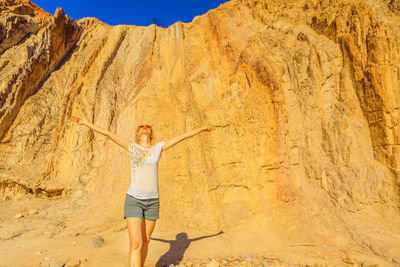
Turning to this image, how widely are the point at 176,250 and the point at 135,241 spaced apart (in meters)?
2.09

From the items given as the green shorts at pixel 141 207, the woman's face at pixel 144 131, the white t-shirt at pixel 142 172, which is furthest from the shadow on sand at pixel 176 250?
the woman's face at pixel 144 131

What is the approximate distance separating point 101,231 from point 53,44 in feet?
25.1

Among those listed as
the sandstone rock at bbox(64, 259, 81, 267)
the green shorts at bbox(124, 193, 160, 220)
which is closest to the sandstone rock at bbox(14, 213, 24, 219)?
the sandstone rock at bbox(64, 259, 81, 267)

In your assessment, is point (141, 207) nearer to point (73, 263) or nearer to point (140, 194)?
point (140, 194)

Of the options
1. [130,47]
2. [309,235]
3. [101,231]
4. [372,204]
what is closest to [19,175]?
[101,231]

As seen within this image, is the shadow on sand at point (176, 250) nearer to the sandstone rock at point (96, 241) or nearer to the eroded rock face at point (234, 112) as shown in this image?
the eroded rock face at point (234, 112)

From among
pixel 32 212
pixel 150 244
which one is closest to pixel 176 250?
pixel 150 244

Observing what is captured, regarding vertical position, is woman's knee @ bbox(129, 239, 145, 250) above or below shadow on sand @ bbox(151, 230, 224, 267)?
above

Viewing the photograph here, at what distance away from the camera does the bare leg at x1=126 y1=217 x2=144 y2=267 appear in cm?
264

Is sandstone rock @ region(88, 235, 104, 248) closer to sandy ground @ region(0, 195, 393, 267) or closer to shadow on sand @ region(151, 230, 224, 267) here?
sandy ground @ region(0, 195, 393, 267)

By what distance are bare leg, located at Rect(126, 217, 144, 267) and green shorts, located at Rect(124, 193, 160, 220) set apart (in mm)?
60

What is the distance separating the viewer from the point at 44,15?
35.7 ft

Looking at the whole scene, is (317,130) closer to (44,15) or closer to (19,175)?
(19,175)

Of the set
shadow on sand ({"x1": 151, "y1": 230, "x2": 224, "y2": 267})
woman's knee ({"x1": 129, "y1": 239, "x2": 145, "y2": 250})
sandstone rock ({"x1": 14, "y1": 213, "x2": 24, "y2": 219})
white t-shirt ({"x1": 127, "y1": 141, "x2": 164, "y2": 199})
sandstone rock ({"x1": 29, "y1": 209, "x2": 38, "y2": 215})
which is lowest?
shadow on sand ({"x1": 151, "y1": 230, "x2": 224, "y2": 267})
